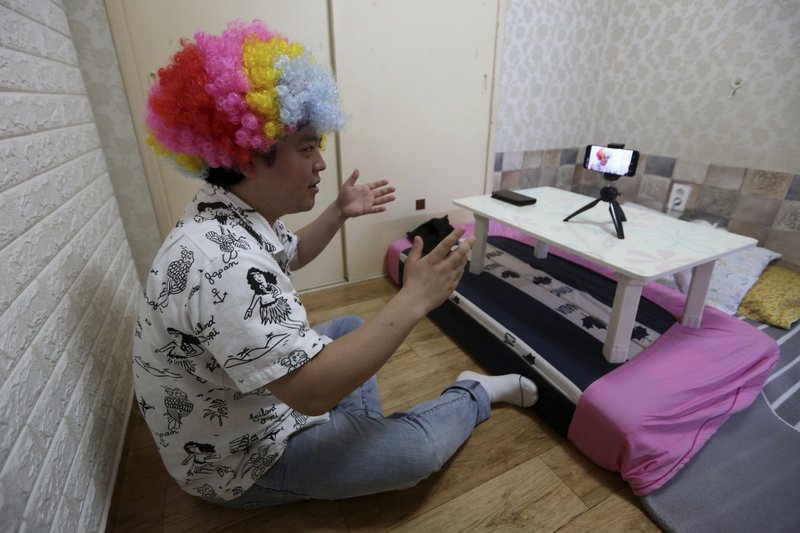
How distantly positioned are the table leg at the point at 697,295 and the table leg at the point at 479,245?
2.72ft

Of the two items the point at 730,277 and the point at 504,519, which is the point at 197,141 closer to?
the point at 504,519

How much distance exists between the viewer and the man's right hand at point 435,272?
799 millimetres

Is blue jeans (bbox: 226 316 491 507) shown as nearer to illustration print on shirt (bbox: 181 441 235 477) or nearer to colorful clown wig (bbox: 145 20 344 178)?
illustration print on shirt (bbox: 181 441 235 477)

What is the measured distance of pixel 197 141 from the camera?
804mm

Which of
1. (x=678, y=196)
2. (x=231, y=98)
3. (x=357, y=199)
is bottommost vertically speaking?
(x=678, y=196)

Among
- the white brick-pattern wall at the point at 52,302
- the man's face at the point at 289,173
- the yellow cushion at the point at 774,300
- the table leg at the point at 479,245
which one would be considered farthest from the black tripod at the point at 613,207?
the white brick-pattern wall at the point at 52,302

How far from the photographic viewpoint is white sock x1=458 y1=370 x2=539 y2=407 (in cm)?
130

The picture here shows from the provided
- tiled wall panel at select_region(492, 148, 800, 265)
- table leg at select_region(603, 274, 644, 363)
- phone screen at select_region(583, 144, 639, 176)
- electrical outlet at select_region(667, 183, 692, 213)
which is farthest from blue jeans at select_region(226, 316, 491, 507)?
electrical outlet at select_region(667, 183, 692, 213)

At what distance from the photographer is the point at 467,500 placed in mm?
1044

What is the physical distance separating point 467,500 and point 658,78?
271 centimetres

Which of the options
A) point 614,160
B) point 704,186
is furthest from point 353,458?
point 704,186

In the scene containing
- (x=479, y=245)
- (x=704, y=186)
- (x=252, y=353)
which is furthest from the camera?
(x=704, y=186)

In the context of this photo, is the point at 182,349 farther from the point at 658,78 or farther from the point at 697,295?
the point at 658,78

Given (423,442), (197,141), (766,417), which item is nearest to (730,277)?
(766,417)
